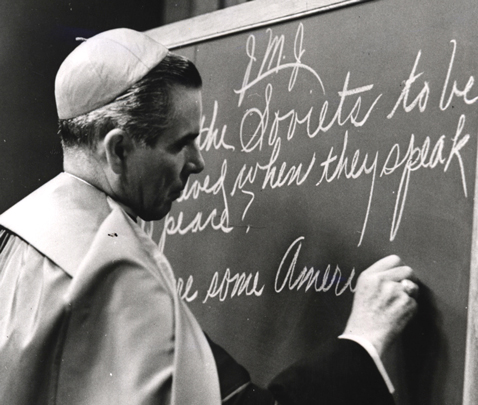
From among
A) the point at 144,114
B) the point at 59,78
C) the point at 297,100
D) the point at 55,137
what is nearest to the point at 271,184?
the point at 297,100

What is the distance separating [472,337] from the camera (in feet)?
3.70

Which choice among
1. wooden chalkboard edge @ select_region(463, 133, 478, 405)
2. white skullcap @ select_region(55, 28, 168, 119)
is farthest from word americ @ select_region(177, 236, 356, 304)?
white skullcap @ select_region(55, 28, 168, 119)

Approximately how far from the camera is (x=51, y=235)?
117 centimetres

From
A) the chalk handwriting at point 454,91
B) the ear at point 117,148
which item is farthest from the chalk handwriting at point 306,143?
the ear at point 117,148

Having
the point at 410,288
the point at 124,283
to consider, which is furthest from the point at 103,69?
the point at 410,288

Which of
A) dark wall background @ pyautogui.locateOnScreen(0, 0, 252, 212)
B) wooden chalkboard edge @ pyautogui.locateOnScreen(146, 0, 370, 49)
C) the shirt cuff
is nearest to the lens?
the shirt cuff

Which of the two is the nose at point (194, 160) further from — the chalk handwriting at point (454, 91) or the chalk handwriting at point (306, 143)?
the chalk handwriting at point (454, 91)

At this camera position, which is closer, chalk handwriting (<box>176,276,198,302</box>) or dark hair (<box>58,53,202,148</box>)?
dark hair (<box>58,53,202,148</box>)

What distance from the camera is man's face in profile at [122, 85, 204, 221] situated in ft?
4.10

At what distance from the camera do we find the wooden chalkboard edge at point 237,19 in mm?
1437

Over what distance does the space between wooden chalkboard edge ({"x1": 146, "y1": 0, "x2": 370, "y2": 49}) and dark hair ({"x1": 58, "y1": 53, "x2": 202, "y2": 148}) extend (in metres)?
0.32

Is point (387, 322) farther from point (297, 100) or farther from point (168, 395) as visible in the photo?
point (297, 100)

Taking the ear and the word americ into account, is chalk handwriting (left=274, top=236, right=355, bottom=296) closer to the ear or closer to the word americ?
the word americ

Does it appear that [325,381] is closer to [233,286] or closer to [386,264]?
[386,264]
